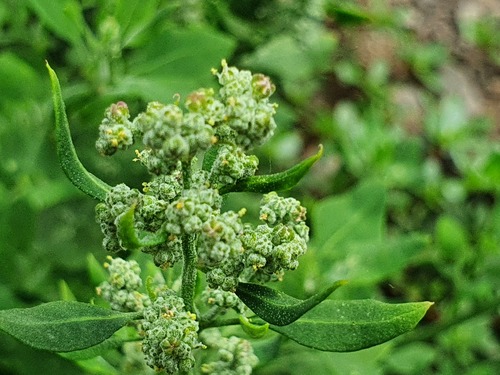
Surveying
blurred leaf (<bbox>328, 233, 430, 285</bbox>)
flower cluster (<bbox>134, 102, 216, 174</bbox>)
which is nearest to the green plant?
flower cluster (<bbox>134, 102, 216, 174</bbox>)

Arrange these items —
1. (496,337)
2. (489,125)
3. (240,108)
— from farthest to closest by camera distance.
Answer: (489,125) → (496,337) → (240,108)

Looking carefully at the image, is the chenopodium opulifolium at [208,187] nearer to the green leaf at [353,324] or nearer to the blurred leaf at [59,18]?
the green leaf at [353,324]

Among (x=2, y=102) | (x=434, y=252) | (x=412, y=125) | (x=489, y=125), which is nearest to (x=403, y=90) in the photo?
(x=412, y=125)

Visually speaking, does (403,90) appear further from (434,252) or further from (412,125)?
(434,252)

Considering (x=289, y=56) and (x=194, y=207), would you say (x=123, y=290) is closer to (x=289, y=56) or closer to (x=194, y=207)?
(x=194, y=207)

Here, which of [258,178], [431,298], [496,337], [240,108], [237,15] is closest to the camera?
[240,108]
